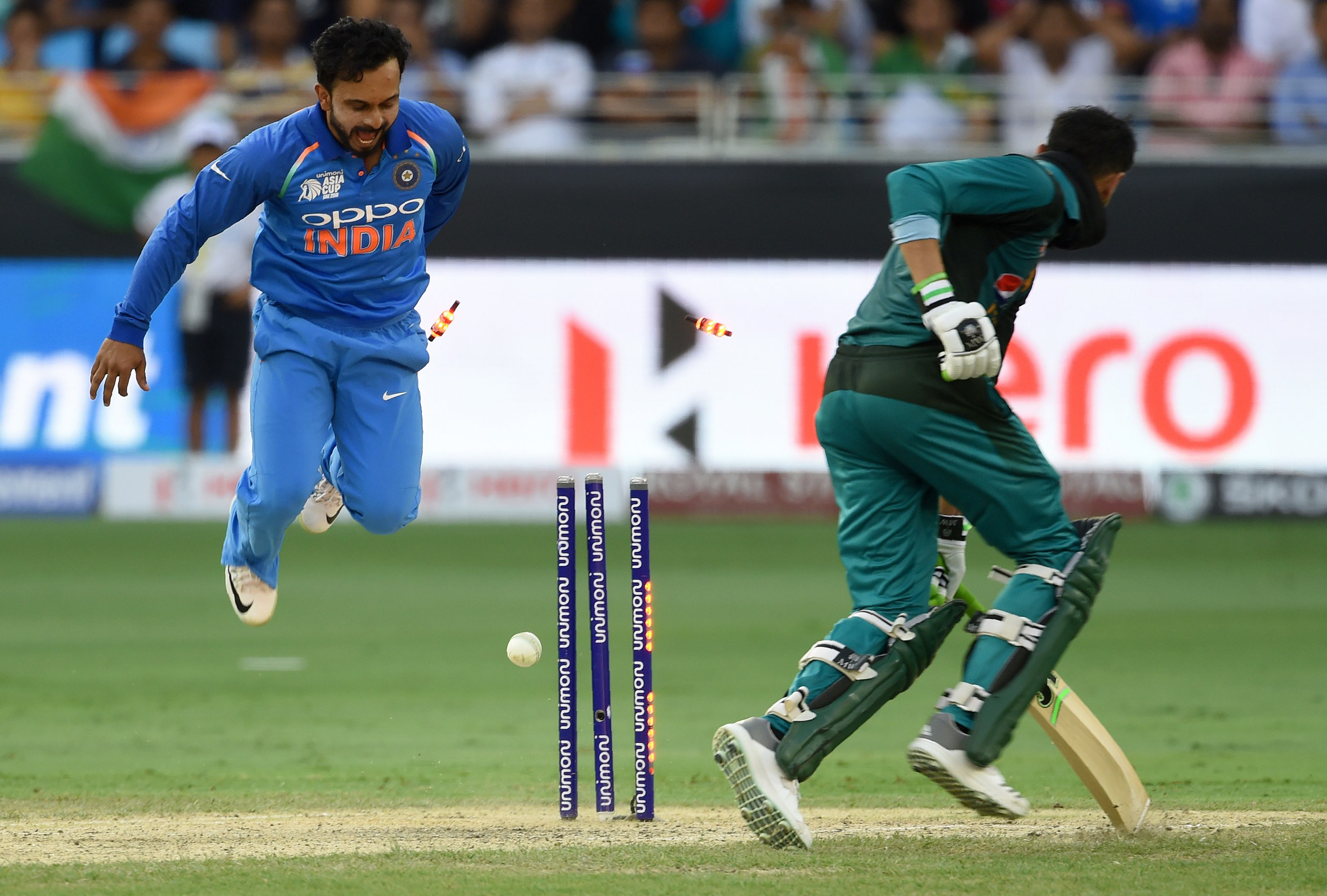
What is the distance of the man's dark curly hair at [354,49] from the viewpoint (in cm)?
486

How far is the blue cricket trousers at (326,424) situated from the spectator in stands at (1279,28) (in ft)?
34.2

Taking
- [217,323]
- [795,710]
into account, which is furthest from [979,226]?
[217,323]

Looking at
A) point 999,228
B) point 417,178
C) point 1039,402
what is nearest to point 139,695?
point 417,178

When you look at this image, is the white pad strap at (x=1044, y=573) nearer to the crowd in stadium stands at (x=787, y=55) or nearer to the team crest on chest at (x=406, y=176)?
the team crest on chest at (x=406, y=176)

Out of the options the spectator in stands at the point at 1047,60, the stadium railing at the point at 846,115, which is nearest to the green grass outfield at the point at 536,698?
the stadium railing at the point at 846,115

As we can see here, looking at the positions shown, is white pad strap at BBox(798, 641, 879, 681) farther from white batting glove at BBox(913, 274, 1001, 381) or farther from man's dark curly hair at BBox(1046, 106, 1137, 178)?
man's dark curly hair at BBox(1046, 106, 1137, 178)

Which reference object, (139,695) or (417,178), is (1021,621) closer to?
(417,178)

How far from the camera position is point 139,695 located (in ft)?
24.6

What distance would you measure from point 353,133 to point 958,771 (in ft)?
7.86

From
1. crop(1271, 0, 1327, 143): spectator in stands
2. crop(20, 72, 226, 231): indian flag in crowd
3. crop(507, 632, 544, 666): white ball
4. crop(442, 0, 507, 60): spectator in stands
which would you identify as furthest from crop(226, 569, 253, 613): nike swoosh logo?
crop(1271, 0, 1327, 143): spectator in stands

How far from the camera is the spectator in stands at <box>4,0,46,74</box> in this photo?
13.9 m

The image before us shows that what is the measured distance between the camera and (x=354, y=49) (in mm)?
4855

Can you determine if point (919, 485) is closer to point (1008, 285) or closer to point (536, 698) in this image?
point (1008, 285)

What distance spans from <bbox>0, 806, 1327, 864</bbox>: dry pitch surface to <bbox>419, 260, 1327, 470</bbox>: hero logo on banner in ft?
24.1
